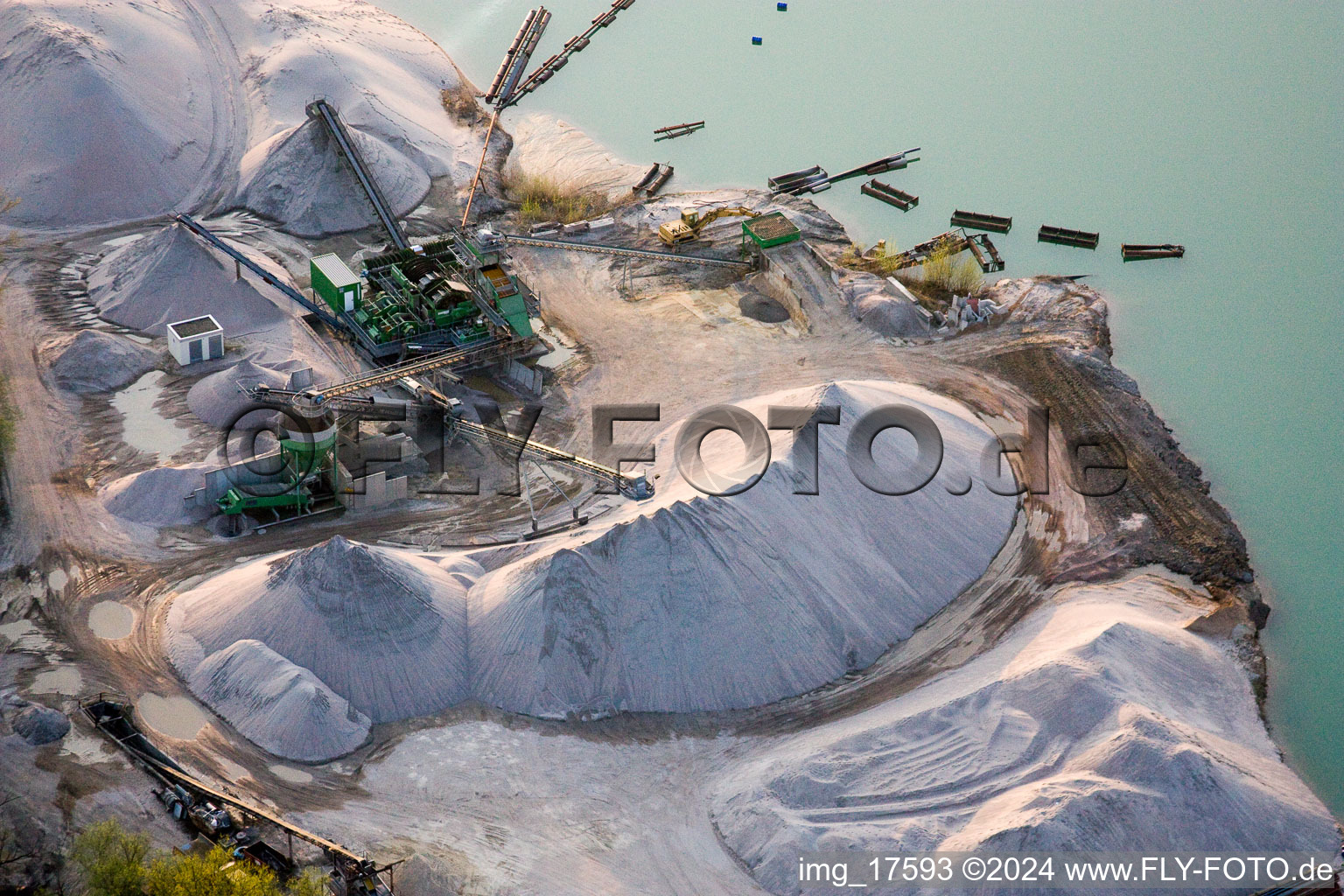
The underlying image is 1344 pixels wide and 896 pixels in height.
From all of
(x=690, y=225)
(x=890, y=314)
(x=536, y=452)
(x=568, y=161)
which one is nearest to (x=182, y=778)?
(x=536, y=452)

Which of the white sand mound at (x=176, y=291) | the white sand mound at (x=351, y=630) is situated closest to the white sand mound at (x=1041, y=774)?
the white sand mound at (x=351, y=630)

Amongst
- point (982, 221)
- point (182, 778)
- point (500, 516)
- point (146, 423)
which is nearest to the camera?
point (182, 778)

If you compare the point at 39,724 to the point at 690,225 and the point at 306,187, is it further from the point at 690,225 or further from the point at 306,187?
the point at 690,225

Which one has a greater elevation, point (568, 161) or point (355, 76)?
point (355, 76)

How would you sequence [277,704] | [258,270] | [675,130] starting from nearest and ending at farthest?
[277,704] → [258,270] → [675,130]

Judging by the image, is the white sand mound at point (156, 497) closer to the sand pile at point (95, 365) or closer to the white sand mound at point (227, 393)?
the white sand mound at point (227, 393)

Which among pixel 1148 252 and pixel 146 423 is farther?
pixel 1148 252

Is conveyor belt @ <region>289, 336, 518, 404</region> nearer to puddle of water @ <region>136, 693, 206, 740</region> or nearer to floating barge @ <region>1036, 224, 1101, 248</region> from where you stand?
puddle of water @ <region>136, 693, 206, 740</region>
